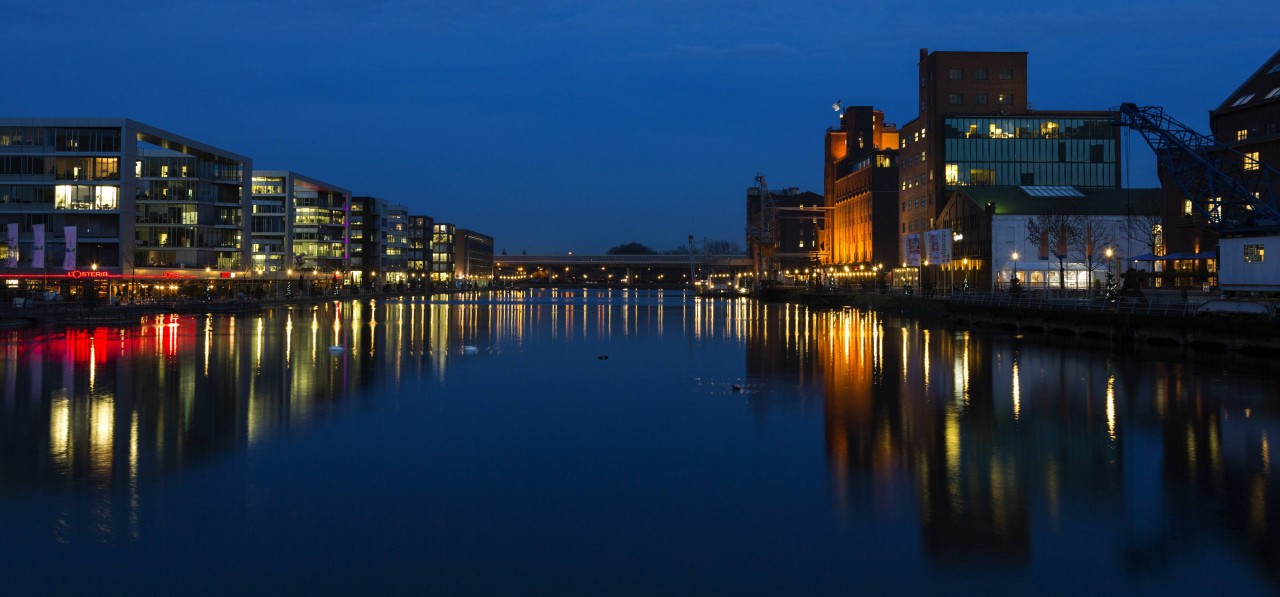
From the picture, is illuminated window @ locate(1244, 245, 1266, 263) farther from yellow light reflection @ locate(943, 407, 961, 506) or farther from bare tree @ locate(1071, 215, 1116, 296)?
bare tree @ locate(1071, 215, 1116, 296)

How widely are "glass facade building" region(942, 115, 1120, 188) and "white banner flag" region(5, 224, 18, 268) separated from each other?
96.1 metres

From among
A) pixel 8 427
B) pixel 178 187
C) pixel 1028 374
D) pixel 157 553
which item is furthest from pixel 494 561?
pixel 178 187

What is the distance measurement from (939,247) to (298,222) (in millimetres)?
122513

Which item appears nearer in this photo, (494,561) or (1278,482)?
(494,561)

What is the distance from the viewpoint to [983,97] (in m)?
126

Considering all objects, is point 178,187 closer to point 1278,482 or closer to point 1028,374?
point 1028,374

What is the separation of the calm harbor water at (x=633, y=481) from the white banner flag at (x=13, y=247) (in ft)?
202

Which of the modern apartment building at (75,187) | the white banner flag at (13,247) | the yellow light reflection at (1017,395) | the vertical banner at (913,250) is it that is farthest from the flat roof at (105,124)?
the yellow light reflection at (1017,395)

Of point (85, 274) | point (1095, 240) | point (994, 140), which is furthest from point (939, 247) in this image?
point (85, 274)

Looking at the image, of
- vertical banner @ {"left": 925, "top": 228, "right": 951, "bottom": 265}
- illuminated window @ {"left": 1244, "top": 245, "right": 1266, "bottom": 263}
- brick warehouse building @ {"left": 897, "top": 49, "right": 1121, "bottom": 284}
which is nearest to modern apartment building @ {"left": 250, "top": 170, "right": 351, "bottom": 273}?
brick warehouse building @ {"left": 897, "top": 49, "right": 1121, "bottom": 284}

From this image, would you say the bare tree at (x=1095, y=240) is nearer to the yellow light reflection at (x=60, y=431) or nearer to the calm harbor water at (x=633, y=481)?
the calm harbor water at (x=633, y=481)

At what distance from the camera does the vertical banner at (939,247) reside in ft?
279

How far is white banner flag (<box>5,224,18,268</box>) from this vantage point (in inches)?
3455

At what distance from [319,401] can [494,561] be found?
1573 centimetres
